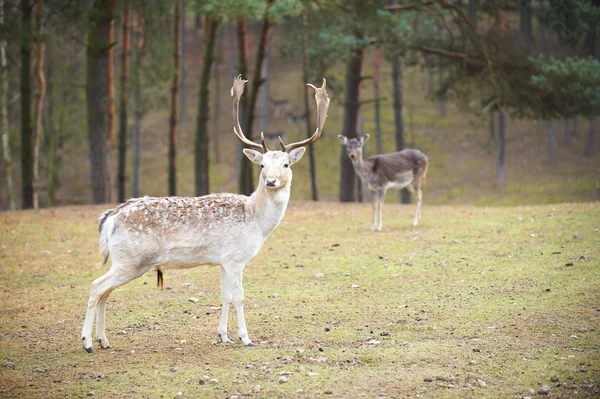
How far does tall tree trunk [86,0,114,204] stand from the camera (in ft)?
69.5

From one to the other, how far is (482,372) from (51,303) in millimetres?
6517

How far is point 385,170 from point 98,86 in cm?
965

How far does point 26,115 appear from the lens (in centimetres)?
2212

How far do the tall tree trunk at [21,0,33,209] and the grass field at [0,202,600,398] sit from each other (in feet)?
23.6

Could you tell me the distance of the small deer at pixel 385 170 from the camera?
1623 centimetres

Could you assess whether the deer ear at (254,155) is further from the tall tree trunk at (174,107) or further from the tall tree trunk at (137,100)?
the tall tree trunk at (137,100)

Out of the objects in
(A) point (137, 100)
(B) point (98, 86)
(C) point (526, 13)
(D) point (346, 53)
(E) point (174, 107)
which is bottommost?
(E) point (174, 107)

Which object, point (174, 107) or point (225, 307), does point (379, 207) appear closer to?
point (225, 307)

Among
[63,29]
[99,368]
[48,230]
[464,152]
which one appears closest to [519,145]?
[464,152]

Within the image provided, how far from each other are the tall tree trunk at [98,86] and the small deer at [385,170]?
8317mm

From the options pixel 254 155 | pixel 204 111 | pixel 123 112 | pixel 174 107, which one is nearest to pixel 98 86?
pixel 204 111

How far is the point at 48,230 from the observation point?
16844 mm

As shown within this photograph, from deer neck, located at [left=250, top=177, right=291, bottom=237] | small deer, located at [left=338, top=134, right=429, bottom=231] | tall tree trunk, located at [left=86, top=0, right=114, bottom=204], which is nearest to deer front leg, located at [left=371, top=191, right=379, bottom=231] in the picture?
small deer, located at [left=338, top=134, right=429, bottom=231]

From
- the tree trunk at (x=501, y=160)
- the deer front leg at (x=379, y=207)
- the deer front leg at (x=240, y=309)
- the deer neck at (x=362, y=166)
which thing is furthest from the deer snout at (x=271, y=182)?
the tree trunk at (x=501, y=160)
